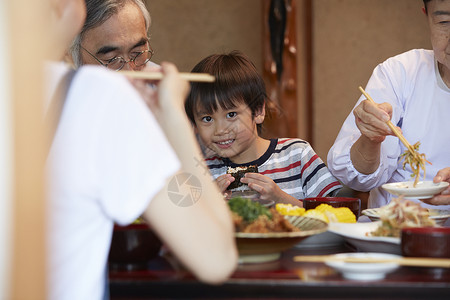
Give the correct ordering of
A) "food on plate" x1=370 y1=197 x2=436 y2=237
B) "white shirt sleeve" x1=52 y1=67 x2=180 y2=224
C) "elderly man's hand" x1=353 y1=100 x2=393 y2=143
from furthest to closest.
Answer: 1. "elderly man's hand" x1=353 y1=100 x2=393 y2=143
2. "food on plate" x1=370 y1=197 x2=436 y2=237
3. "white shirt sleeve" x1=52 y1=67 x2=180 y2=224

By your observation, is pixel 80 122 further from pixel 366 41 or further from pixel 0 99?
pixel 366 41

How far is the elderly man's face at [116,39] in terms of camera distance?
2.63m

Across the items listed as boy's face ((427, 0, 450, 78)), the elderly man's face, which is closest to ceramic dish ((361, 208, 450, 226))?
boy's face ((427, 0, 450, 78))

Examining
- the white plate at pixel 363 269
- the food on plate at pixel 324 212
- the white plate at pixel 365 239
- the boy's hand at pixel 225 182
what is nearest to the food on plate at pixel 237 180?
the boy's hand at pixel 225 182

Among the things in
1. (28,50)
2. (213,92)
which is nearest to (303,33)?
(213,92)

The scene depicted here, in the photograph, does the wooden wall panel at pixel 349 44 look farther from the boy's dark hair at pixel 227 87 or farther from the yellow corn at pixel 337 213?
the yellow corn at pixel 337 213

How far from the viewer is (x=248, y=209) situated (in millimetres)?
1379

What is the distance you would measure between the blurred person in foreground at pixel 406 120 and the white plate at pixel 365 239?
0.75 metres

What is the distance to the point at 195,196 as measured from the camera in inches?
47.6

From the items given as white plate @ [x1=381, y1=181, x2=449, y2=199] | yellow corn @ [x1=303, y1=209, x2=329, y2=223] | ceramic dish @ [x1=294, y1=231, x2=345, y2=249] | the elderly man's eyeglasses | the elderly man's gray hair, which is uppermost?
the elderly man's gray hair

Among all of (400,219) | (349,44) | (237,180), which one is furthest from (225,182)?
(349,44)

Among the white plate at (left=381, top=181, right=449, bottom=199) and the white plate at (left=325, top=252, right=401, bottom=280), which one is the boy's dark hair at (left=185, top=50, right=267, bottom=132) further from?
the white plate at (left=325, top=252, right=401, bottom=280)

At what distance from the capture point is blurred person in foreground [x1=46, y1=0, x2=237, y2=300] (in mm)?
1024

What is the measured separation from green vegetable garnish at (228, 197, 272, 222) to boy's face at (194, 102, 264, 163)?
3.76 feet
